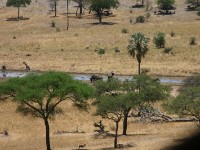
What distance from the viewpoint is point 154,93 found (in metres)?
37.2

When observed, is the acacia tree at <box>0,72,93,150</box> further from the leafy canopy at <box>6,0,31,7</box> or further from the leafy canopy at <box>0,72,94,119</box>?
the leafy canopy at <box>6,0,31,7</box>

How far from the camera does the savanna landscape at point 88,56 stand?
115 ft

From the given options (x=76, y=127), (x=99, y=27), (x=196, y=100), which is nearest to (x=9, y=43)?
(x=99, y=27)

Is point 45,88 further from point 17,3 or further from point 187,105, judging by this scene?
point 17,3

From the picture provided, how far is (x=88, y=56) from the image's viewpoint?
69500 millimetres

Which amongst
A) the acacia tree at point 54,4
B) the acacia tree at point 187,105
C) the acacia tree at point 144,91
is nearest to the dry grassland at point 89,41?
the acacia tree at point 54,4

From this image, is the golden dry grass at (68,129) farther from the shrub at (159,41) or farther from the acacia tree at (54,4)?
the acacia tree at (54,4)

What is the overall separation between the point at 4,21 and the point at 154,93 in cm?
7688

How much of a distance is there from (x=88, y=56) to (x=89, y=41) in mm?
13796

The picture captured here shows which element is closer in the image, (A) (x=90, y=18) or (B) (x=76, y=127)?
(B) (x=76, y=127)

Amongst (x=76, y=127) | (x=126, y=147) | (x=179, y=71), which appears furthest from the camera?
(x=179, y=71)

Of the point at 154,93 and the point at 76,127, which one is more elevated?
the point at 154,93

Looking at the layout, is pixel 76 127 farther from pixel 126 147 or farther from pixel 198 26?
pixel 198 26

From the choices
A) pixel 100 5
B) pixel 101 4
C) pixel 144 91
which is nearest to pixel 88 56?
pixel 144 91
